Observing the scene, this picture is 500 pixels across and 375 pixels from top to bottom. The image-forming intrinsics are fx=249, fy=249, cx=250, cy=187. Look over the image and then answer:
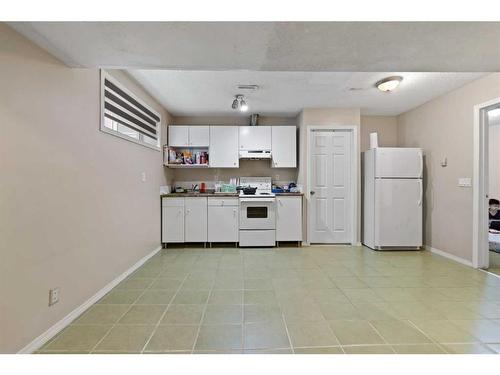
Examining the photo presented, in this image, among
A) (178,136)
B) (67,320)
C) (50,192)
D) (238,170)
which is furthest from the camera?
(238,170)

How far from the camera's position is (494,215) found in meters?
4.94

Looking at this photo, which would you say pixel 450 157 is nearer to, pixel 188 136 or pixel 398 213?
pixel 398 213

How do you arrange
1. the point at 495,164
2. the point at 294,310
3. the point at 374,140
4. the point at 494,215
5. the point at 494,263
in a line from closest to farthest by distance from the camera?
the point at 294,310 → the point at 494,263 → the point at 374,140 → the point at 494,215 → the point at 495,164

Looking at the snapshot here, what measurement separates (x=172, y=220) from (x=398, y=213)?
11.7 feet

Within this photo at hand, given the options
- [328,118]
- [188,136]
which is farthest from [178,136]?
[328,118]

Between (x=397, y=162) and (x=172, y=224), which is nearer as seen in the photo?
(x=397, y=162)

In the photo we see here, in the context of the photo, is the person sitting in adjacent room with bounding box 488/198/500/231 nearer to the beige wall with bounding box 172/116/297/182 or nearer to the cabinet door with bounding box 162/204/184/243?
the beige wall with bounding box 172/116/297/182

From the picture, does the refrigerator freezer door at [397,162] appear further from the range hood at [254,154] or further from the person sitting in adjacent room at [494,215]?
the person sitting in adjacent room at [494,215]

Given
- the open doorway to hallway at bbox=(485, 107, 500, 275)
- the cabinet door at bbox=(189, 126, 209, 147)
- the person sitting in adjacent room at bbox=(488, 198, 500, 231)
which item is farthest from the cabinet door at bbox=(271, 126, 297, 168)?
the person sitting in adjacent room at bbox=(488, 198, 500, 231)

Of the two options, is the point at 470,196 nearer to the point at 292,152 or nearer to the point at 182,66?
the point at 292,152

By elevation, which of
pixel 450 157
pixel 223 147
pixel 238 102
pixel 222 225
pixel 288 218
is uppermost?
pixel 238 102

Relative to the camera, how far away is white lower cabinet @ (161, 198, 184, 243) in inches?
159

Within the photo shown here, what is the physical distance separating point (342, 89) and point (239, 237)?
8.75ft

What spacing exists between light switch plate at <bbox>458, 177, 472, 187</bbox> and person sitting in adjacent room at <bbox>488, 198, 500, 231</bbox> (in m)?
2.48
